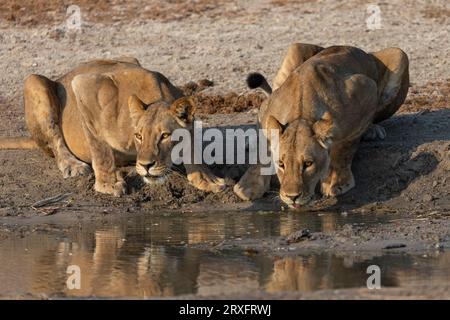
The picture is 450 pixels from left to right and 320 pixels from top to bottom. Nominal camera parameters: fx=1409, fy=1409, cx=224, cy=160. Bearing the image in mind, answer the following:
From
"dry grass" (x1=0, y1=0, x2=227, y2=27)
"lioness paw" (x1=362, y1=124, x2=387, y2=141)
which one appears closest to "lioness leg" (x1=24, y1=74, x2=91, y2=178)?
"lioness paw" (x1=362, y1=124, x2=387, y2=141)

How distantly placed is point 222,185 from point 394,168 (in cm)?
139

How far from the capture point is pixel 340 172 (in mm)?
11016

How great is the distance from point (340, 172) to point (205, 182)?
1059mm

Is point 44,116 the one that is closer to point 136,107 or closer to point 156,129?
point 136,107

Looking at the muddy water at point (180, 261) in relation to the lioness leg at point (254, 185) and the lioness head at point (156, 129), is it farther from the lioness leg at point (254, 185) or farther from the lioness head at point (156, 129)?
the lioness head at point (156, 129)

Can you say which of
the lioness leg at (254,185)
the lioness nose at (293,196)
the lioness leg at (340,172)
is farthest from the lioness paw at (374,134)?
the lioness nose at (293,196)

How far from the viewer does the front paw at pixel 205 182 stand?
36.1 feet

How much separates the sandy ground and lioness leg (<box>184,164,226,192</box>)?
0.07 metres

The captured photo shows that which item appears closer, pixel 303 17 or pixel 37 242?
pixel 37 242

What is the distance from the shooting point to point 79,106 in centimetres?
1141

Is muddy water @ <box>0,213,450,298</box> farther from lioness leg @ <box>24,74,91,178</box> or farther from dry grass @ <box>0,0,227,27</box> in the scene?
dry grass @ <box>0,0,227,27</box>

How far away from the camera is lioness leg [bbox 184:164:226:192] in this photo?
434 inches
